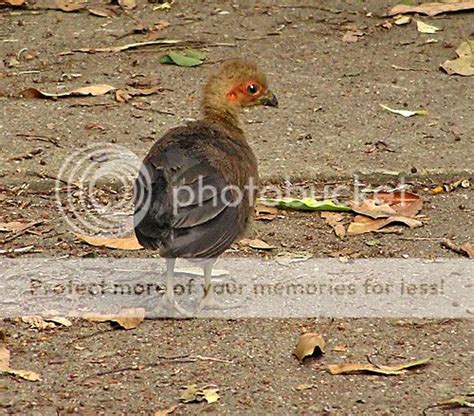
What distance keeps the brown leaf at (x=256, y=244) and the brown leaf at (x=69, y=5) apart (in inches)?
156

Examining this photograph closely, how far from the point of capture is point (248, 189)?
595 cm

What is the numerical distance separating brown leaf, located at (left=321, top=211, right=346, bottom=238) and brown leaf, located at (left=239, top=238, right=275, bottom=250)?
0.43 m

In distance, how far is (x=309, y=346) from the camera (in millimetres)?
5297

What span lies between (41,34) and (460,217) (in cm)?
414

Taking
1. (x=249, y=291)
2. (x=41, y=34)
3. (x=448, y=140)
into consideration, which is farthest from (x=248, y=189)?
(x=41, y=34)

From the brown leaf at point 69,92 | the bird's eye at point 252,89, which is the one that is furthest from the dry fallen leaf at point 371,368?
the brown leaf at point 69,92

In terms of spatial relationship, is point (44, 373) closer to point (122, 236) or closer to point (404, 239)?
point (122, 236)

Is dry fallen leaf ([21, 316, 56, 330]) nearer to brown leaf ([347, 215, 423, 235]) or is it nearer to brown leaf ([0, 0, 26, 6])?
brown leaf ([347, 215, 423, 235])

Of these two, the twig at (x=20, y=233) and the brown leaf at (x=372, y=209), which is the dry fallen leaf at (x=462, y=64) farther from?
the twig at (x=20, y=233)

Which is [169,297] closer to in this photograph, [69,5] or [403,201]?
[403,201]

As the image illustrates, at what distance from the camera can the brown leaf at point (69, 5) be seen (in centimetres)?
981

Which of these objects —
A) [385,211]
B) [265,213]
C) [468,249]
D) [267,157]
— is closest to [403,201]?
[385,211]

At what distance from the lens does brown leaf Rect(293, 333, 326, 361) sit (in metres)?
5.28

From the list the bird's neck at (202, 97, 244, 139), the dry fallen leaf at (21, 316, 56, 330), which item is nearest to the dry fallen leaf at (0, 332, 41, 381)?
the dry fallen leaf at (21, 316, 56, 330)
